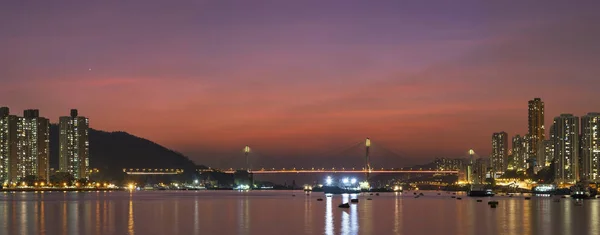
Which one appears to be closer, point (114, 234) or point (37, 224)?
point (114, 234)

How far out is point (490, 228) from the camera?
63.8m

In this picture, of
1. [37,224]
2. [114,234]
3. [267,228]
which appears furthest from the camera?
[37,224]

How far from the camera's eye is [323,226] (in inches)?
→ 2581

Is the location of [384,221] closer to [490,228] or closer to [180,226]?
[490,228]

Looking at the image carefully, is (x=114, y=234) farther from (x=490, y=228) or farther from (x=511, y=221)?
(x=511, y=221)

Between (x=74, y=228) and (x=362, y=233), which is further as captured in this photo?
(x=74, y=228)

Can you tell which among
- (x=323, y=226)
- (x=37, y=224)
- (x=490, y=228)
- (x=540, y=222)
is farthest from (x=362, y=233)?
(x=37, y=224)

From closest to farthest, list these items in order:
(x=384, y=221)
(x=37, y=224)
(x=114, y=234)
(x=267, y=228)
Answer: (x=114, y=234) < (x=267, y=228) < (x=37, y=224) < (x=384, y=221)

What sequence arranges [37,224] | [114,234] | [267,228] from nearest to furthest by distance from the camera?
1. [114,234]
2. [267,228]
3. [37,224]

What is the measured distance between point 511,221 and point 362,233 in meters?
20.8

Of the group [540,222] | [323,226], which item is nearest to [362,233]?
[323,226]

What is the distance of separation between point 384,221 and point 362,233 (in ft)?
48.9

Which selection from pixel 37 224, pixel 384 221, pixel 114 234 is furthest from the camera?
pixel 384 221

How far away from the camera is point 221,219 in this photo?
75562 mm
